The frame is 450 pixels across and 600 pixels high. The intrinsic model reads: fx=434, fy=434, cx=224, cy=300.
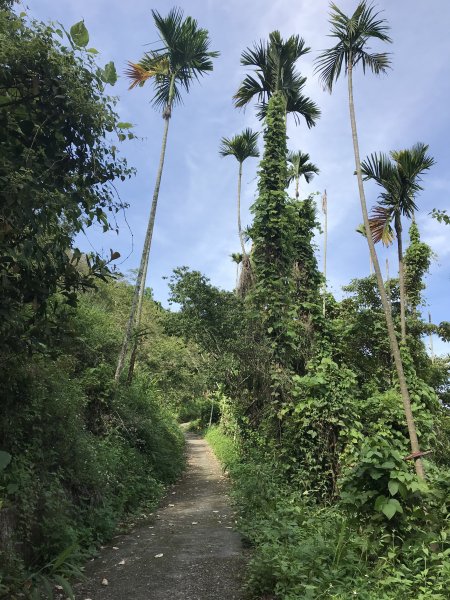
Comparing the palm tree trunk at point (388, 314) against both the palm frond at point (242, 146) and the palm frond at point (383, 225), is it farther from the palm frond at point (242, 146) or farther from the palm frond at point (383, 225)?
the palm frond at point (242, 146)

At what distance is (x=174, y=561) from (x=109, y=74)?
5.36 metres

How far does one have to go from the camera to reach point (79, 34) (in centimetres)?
362

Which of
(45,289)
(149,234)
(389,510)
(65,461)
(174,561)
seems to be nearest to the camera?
(45,289)

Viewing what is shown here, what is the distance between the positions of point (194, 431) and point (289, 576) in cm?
2916

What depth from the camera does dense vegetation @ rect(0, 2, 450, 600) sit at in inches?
143

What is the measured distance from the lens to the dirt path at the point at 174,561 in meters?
4.36

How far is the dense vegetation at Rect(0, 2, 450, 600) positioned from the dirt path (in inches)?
13.2

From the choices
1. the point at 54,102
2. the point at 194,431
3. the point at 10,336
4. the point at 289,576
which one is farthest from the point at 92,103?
the point at 194,431

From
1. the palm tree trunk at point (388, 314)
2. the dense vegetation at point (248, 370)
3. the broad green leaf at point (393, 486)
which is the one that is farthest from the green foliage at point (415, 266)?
the broad green leaf at point (393, 486)

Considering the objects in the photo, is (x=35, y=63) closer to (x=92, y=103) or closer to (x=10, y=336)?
(x=92, y=103)

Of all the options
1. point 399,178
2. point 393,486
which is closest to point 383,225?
point 399,178

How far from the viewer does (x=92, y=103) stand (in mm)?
3820

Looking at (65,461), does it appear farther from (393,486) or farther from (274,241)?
(274,241)

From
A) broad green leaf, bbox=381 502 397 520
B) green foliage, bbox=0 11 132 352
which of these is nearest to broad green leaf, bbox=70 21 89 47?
green foliage, bbox=0 11 132 352
